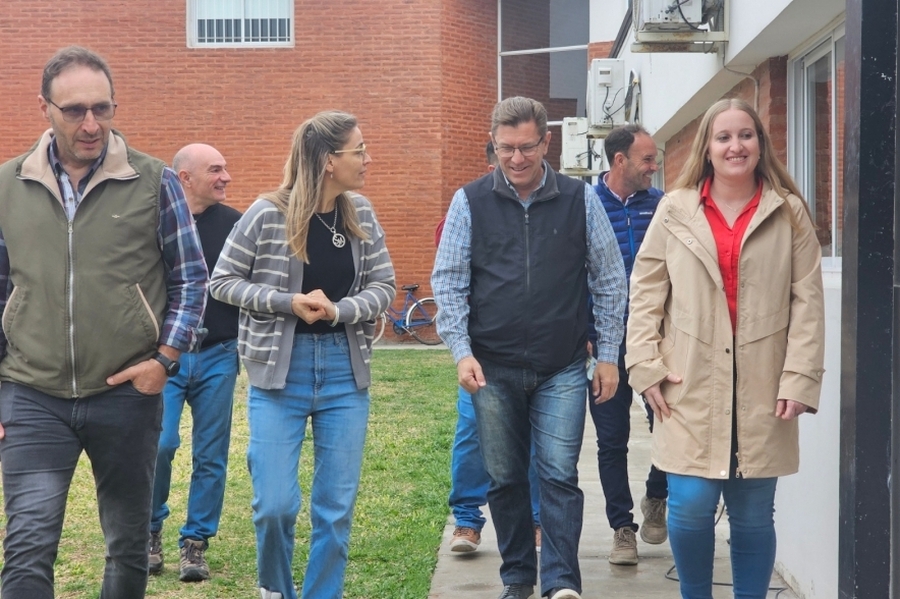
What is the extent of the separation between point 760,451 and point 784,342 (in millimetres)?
391

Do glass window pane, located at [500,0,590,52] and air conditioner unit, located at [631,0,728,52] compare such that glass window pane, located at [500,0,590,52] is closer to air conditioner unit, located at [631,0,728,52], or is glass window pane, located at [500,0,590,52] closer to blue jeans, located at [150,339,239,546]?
air conditioner unit, located at [631,0,728,52]

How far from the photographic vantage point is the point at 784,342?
13.3 ft

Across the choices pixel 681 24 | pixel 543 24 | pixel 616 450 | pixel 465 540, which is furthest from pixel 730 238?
pixel 543 24

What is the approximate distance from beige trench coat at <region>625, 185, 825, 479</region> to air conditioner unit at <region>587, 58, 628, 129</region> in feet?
30.9

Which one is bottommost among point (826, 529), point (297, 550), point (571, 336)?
point (297, 550)

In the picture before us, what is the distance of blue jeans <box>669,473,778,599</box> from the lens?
4.10 metres

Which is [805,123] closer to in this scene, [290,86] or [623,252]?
[623,252]

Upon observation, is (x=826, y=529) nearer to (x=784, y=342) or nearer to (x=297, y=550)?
(x=784, y=342)

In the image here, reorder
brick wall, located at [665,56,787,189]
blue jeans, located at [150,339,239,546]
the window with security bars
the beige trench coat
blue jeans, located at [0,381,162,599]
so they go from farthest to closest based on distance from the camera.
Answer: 1. the window with security bars
2. brick wall, located at [665,56,787,189]
3. blue jeans, located at [150,339,239,546]
4. the beige trench coat
5. blue jeans, located at [0,381,162,599]

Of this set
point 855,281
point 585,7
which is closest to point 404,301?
point 585,7

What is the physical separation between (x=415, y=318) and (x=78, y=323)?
17.6 meters

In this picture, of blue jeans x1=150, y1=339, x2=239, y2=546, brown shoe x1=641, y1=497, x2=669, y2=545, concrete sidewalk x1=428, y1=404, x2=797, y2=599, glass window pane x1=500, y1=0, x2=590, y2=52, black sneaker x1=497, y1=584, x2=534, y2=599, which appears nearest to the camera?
black sneaker x1=497, y1=584, x2=534, y2=599

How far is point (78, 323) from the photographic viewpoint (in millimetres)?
3791

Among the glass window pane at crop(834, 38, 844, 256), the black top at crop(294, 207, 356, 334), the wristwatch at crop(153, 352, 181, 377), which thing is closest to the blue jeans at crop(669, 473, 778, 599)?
the black top at crop(294, 207, 356, 334)
